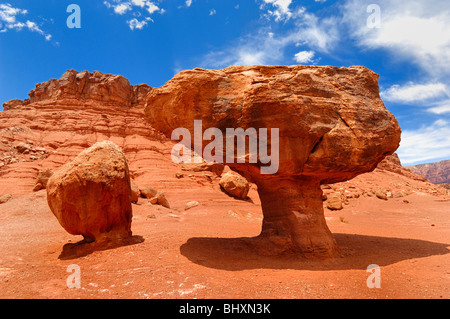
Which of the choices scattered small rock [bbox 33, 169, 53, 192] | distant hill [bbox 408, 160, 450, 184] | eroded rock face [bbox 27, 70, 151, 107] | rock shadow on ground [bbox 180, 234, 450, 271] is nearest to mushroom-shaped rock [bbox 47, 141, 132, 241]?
rock shadow on ground [bbox 180, 234, 450, 271]

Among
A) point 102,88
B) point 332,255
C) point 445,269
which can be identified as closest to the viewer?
point 445,269

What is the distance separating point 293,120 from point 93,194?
503 cm

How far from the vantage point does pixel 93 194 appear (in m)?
6.32

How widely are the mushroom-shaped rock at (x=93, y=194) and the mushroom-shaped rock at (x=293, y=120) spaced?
1745mm

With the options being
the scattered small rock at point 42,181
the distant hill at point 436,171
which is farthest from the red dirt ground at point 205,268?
the distant hill at point 436,171

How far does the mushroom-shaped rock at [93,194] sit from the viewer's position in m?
6.24

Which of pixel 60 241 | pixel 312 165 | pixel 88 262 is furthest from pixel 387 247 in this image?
pixel 60 241

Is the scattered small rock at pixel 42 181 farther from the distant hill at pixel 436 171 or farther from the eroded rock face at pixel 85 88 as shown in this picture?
the distant hill at pixel 436 171

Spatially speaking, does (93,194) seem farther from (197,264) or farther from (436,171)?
(436,171)

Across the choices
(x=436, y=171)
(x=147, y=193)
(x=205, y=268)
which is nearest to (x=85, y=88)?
(x=147, y=193)

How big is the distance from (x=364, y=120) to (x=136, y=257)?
5.83 m

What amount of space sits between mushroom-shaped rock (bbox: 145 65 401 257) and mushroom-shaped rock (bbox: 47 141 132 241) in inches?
68.7

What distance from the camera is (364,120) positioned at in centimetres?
581
